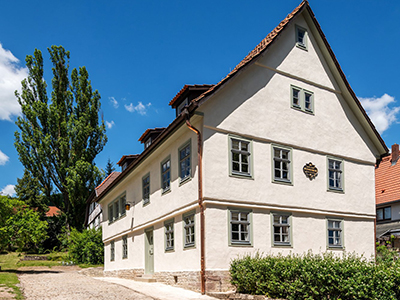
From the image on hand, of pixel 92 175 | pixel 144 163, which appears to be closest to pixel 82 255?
pixel 92 175

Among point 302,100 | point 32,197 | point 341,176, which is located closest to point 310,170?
point 341,176

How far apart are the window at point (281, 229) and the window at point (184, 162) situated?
3672mm

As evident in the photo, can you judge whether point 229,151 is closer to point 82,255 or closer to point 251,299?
point 251,299

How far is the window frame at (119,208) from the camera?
25.2 m

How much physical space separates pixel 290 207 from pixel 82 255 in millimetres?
24081

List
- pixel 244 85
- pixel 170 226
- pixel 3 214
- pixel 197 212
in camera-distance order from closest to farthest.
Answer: pixel 197 212
pixel 244 85
pixel 170 226
pixel 3 214

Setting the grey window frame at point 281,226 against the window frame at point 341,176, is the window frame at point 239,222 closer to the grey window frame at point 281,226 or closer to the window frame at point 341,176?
the grey window frame at point 281,226

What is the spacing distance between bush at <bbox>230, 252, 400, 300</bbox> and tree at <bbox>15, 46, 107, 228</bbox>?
3125cm

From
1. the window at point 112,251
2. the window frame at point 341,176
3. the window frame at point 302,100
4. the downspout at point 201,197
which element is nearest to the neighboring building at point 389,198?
the window frame at point 341,176

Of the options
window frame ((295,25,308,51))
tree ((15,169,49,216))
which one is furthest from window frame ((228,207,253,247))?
tree ((15,169,49,216))

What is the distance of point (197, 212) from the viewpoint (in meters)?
15.4

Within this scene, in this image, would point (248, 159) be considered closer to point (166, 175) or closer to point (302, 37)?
point (166, 175)

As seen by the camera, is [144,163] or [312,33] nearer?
[312,33]

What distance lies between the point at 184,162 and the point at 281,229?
4.53 meters
